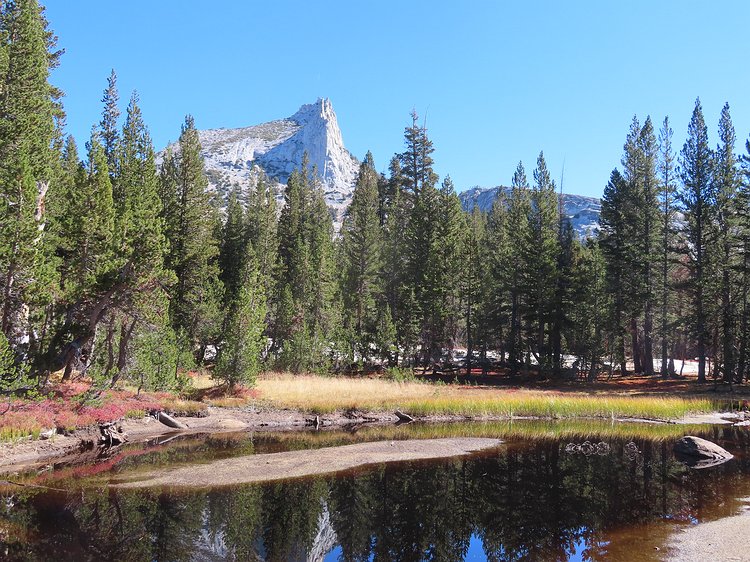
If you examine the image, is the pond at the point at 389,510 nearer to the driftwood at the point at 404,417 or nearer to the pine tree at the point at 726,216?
the driftwood at the point at 404,417

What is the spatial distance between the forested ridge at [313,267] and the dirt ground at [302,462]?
6.77m

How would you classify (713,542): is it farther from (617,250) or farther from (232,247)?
(232,247)

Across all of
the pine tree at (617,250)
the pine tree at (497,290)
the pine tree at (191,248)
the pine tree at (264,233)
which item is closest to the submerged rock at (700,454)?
the pine tree at (617,250)

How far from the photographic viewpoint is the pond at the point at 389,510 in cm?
1070

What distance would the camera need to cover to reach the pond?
10.7 meters

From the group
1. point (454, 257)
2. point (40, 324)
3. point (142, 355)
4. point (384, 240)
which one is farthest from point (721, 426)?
point (384, 240)

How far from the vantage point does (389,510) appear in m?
13.3

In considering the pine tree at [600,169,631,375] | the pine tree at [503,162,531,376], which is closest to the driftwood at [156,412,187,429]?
the pine tree at [503,162,531,376]

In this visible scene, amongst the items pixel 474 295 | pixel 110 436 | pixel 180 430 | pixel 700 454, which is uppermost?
pixel 474 295

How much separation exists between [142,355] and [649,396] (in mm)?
30295

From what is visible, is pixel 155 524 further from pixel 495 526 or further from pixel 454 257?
pixel 454 257

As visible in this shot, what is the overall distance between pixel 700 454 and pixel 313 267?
3278cm

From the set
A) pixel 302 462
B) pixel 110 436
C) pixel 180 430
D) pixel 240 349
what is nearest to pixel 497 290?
pixel 240 349

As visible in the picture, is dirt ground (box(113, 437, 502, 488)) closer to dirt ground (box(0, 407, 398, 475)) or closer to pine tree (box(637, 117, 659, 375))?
dirt ground (box(0, 407, 398, 475))
